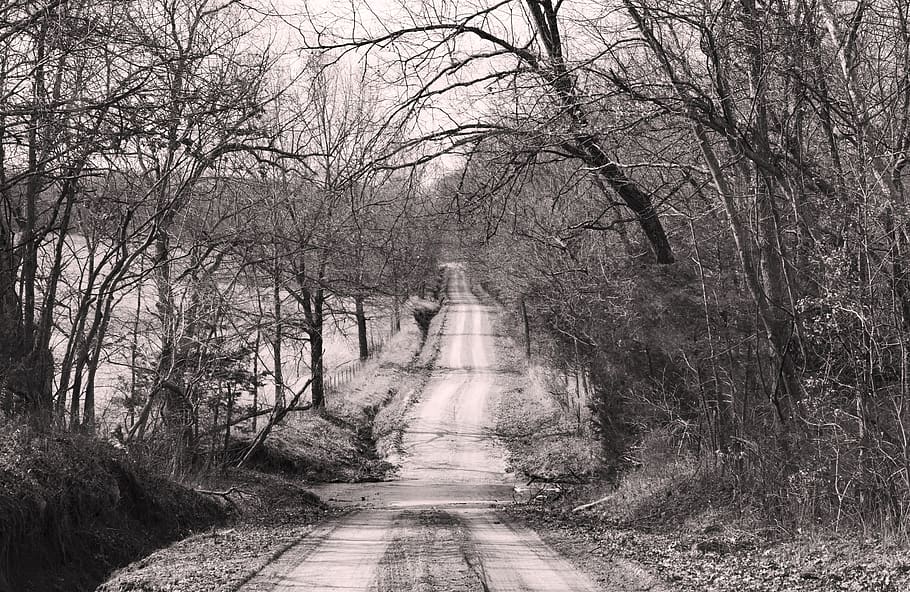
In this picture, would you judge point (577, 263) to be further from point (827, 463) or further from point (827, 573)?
point (827, 573)

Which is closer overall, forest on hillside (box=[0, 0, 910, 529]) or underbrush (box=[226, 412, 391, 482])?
forest on hillside (box=[0, 0, 910, 529])

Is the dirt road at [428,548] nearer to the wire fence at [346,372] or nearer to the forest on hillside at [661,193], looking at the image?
the forest on hillside at [661,193]

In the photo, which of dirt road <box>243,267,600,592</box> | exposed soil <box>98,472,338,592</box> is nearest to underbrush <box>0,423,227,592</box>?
exposed soil <box>98,472,338,592</box>

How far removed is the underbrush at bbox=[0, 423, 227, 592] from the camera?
276 inches

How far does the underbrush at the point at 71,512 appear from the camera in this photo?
23.0 ft

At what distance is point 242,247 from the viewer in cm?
1360

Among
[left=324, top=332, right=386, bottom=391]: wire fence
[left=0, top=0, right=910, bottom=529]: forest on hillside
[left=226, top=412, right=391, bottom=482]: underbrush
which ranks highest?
[left=0, top=0, right=910, bottom=529]: forest on hillside

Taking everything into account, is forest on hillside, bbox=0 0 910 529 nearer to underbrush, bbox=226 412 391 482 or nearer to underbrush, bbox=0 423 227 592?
underbrush, bbox=0 423 227 592

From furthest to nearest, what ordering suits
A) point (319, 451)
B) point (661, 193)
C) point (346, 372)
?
point (346, 372)
point (319, 451)
point (661, 193)

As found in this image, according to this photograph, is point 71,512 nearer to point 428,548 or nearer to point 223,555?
point 223,555

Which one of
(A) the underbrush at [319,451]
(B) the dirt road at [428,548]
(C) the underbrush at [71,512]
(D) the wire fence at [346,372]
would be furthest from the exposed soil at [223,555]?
(D) the wire fence at [346,372]

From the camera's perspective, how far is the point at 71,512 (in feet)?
26.3

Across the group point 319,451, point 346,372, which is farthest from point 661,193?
point 346,372

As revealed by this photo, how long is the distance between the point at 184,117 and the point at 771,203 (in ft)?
20.6
